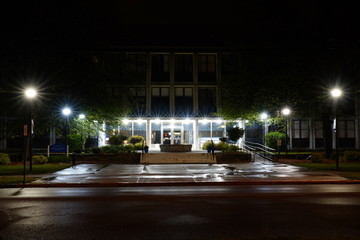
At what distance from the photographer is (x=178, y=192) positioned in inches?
462

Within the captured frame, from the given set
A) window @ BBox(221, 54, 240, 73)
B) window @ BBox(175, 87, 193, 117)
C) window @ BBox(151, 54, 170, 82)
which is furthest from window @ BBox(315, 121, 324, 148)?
window @ BBox(151, 54, 170, 82)

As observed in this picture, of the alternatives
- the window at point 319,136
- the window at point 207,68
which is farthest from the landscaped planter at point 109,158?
the window at point 319,136

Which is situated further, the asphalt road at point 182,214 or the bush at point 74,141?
the bush at point 74,141

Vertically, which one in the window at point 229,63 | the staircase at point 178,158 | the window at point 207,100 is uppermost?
the window at point 229,63

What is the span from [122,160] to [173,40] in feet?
66.7

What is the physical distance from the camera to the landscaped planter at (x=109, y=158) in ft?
80.5

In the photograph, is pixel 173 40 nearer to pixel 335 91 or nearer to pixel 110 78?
pixel 110 78

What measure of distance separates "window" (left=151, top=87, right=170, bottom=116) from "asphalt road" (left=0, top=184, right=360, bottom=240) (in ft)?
84.3

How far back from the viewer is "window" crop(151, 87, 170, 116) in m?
37.3

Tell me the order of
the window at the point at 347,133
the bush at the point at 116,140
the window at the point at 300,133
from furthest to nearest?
the window at the point at 347,133 < the window at the point at 300,133 < the bush at the point at 116,140

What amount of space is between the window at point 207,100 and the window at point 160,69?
431 cm

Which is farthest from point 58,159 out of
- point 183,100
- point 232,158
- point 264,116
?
point 264,116

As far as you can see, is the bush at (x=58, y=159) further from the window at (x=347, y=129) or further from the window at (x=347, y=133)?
the window at (x=347, y=129)

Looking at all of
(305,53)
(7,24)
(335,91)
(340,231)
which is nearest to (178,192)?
(340,231)
